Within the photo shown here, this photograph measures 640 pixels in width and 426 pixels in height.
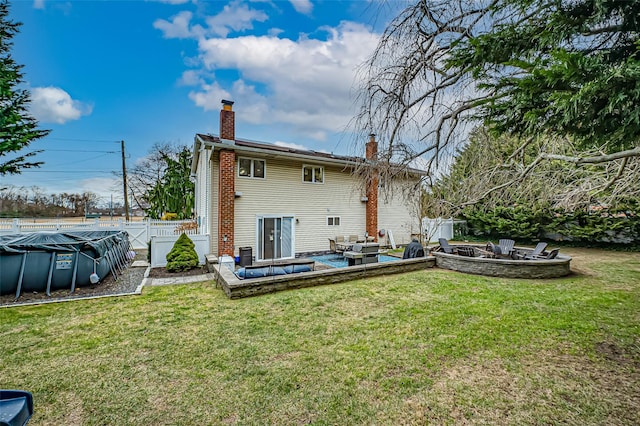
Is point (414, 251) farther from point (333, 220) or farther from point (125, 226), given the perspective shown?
point (125, 226)

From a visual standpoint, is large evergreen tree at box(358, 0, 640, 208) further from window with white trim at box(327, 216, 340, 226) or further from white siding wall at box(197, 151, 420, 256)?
window with white trim at box(327, 216, 340, 226)

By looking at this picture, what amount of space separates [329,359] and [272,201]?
966 cm

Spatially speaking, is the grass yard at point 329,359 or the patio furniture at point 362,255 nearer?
the grass yard at point 329,359

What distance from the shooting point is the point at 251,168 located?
1255cm

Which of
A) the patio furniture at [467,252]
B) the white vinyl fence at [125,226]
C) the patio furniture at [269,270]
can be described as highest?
the white vinyl fence at [125,226]

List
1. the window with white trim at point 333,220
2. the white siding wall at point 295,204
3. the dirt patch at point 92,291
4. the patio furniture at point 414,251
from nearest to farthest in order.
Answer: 1. the dirt patch at point 92,291
2. the patio furniture at point 414,251
3. the white siding wall at point 295,204
4. the window with white trim at point 333,220

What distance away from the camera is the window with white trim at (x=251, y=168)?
12.3m

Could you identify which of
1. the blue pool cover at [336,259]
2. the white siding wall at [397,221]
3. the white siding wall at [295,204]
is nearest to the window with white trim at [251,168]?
the white siding wall at [295,204]

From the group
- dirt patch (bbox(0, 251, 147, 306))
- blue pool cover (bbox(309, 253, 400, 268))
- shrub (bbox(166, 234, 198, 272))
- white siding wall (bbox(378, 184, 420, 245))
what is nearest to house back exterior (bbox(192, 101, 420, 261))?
blue pool cover (bbox(309, 253, 400, 268))

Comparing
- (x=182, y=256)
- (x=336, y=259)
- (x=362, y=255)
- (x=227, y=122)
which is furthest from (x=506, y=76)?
(x=227, y=122)

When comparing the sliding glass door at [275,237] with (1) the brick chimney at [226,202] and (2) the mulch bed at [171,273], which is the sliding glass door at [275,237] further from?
(2) the mulch bed at [171,273]

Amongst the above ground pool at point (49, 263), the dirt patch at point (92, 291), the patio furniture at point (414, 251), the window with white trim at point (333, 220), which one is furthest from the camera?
the window with white trim at point (333, 220)

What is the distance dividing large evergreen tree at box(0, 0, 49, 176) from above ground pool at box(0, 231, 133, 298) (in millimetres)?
13126

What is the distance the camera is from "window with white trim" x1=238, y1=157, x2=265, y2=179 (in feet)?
40.4
